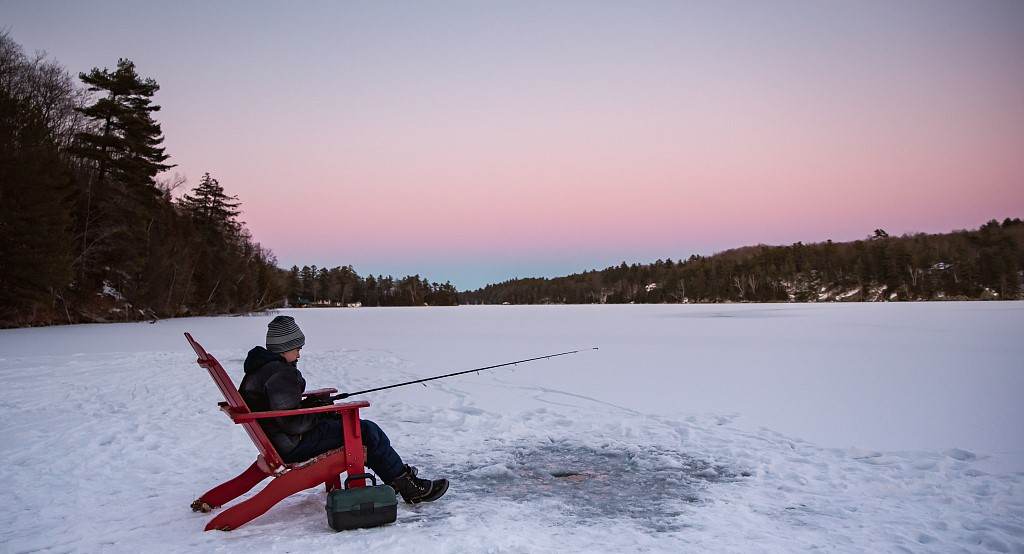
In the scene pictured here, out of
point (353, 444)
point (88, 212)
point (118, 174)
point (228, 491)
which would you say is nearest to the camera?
point (353, 444)

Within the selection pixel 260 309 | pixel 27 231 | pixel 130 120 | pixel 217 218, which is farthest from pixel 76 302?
pixel 260 309

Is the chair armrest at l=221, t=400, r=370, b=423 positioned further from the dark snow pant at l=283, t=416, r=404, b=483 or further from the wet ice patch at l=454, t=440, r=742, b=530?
the wet ice patch at l=454, t=440, r=742, b=530

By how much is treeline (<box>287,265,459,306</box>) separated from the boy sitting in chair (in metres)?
130

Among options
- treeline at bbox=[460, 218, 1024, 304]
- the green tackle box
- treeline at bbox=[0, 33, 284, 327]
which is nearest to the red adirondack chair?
the green tackle box

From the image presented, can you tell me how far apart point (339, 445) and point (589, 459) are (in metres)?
2.56

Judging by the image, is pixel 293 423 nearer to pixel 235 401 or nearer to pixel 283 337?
pixel 235 401

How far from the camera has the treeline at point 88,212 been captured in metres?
26.0

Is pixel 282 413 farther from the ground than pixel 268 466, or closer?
farther from the ground

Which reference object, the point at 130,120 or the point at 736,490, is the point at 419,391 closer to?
the point at 736,490

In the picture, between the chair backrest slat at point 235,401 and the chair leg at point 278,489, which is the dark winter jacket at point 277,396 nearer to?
the chair backrest slat at point 235,401

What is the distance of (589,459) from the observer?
564 centimetres

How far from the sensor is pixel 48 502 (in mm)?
4375

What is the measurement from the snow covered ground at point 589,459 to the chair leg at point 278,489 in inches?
3.9

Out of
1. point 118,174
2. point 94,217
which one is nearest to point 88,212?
point 94,217
